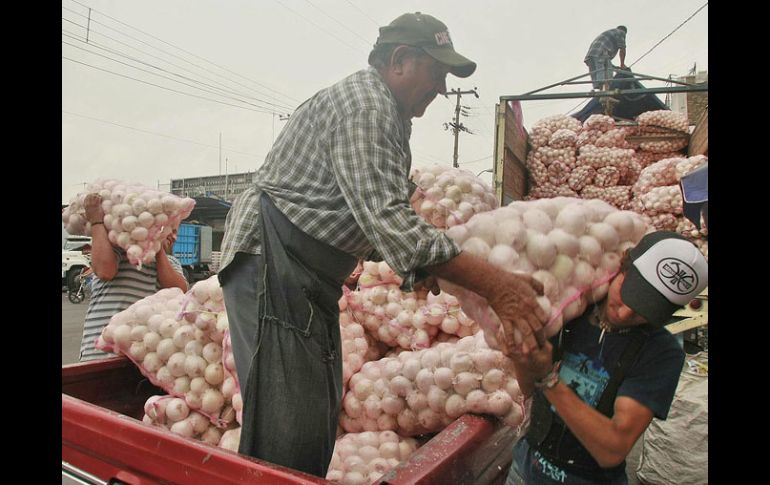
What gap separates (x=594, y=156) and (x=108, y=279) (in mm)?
4156

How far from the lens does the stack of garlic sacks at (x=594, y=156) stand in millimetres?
4910

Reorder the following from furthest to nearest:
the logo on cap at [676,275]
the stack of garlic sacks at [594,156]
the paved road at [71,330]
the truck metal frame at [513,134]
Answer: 1. the paved road at [71,330]
2. the stack of garlic sacks at [594,156]
3. the truck metal frame at [513,134]
4. the logo on cap at [676,275]

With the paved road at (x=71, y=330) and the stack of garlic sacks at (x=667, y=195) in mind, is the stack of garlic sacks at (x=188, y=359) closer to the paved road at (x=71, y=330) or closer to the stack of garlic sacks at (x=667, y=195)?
the paved road at (x=71, y=330)

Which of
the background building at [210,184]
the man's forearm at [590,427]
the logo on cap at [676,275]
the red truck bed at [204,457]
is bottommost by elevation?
the red truck bed at [204,457]

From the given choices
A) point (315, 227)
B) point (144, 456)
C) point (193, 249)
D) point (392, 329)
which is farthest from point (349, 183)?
point (193, 249)

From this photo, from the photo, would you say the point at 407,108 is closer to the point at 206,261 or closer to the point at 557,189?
the point at 557,189

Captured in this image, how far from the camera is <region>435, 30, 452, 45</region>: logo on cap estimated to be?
5.45ft

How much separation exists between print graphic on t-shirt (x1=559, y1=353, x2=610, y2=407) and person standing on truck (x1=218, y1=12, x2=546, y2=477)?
0.44m

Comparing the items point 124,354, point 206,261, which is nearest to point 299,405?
point 124,354

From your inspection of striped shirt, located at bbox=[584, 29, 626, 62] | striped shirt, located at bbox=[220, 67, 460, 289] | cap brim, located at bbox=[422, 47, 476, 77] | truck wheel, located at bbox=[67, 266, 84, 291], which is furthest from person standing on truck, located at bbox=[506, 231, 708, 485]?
truck wheel, located at bbox=[67, 266, 84, 291]

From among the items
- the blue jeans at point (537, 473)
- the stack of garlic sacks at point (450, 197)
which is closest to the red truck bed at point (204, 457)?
the blue jeans at point (537, 473)

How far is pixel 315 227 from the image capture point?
1579 millimetres

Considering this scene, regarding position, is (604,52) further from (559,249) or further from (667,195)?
(559,249)

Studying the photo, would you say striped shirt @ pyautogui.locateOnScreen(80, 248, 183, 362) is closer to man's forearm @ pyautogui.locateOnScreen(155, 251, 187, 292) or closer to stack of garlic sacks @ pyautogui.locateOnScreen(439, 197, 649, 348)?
man's forearm @ pyautogui.locateOnScreen(155, 251, 187, 292)
